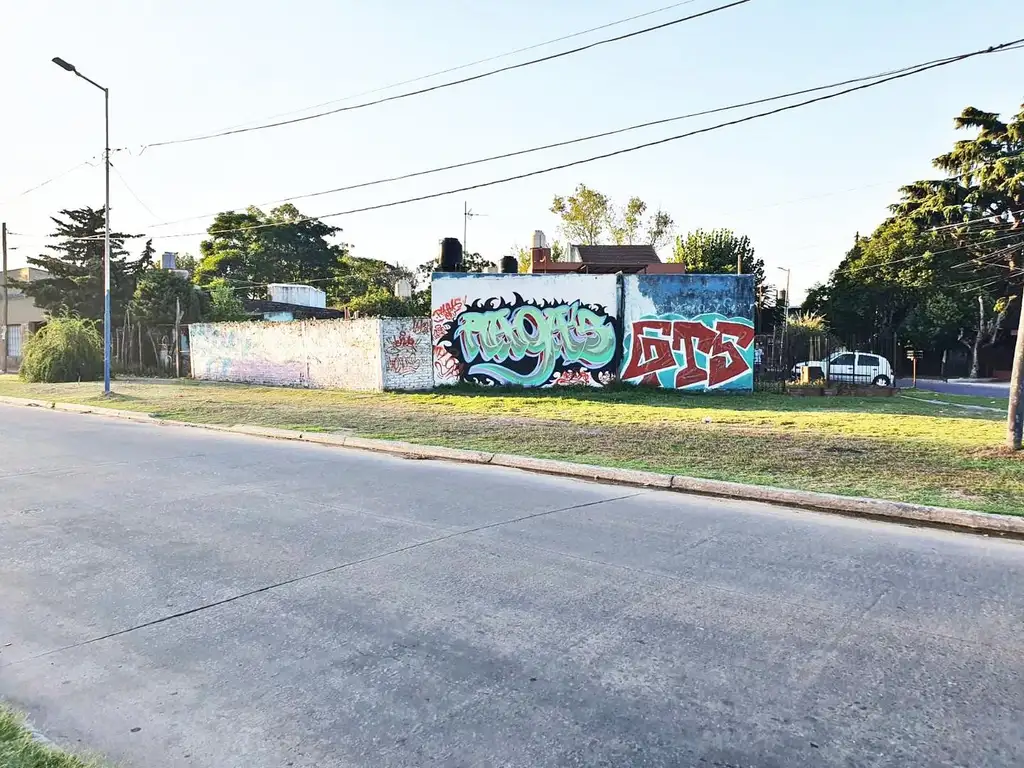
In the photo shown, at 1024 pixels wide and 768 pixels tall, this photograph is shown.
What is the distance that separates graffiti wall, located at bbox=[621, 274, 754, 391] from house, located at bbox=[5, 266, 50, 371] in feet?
90.1

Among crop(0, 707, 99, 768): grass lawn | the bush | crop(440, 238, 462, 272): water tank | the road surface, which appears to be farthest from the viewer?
the bush

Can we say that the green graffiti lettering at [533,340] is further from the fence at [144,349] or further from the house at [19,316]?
the house at [19,316]

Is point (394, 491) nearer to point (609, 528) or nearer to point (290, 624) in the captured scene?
point (609, 528)

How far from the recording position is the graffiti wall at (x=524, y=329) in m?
20.3

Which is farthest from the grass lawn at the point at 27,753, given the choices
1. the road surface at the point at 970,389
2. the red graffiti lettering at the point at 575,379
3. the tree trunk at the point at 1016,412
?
the road surface at the point at 970,389

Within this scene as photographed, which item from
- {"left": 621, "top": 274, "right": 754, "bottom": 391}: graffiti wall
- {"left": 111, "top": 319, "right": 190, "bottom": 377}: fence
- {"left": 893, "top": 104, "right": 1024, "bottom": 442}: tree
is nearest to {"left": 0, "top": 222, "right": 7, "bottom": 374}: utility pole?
{"left": 111, "top": 319, "right": 190, "bottom": 377}: fence

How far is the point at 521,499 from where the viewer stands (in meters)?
7.50

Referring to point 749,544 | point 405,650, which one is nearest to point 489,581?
point 405,650

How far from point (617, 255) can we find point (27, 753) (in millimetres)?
37002

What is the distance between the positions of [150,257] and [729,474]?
3475 cm

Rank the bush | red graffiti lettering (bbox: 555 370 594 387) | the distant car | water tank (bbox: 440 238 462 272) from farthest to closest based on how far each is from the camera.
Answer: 1. the distant car
2. the bush
3. water tank (bbox: 440 238 462 272)
4. red graffiti lettering (bbox: 555 370 594 387)

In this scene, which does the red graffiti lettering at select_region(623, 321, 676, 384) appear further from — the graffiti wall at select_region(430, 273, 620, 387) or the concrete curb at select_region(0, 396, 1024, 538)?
the concrete curb at select_region(0, 396, 1024, 538)

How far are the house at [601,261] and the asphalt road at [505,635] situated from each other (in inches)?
903

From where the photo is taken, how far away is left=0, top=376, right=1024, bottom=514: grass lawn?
8234 millimetres
